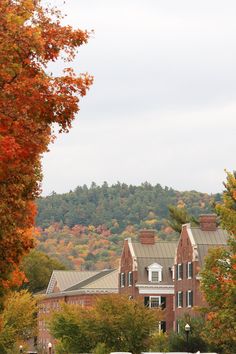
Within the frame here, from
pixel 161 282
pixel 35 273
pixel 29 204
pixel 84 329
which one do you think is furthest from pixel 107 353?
pixel 35 273

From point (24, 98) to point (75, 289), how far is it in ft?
377

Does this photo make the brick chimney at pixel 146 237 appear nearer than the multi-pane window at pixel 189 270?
No

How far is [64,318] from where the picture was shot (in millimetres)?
95188

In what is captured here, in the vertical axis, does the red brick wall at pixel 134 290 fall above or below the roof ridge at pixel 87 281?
below

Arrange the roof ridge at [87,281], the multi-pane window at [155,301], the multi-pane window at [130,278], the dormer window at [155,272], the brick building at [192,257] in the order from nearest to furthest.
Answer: the brick building at [192,257], the multi-pane window at [155,301], the dormer window at [155,272], the multi-pane window at [130,278], the roof ridge at [87,281]

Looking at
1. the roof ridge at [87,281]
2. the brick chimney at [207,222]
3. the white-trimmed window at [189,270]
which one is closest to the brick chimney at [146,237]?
the brick chimney at [207,222]

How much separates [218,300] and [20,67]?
1743 inches

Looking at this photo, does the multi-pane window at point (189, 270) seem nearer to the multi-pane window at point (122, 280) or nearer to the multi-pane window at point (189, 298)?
the multi-pane window at point (189, 298)

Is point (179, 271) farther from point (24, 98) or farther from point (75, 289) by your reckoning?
point (24, 98)

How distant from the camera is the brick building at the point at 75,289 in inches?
5487

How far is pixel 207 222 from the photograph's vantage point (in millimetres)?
107188

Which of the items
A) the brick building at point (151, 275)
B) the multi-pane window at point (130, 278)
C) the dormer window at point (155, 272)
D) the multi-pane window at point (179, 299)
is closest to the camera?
the multi-pane window at point (179, 299)

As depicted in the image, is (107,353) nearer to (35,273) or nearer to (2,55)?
(2,55)

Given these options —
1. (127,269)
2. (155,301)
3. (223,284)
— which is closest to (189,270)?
(155,301)
